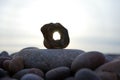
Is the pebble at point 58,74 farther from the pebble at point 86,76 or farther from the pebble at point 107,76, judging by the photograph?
the pebble at point 86,76

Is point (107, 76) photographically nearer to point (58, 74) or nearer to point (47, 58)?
point (58, 74)

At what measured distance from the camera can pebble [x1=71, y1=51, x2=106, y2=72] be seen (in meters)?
7.93

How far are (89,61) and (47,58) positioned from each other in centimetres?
170

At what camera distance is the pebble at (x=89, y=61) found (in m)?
7.93

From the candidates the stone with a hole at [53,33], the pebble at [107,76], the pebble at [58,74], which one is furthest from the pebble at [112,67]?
the stone with a hole at [53,33]

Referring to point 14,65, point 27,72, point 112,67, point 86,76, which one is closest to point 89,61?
point 112,67

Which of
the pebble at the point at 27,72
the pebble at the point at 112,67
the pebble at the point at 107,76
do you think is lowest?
the pebble at the point at 27,72

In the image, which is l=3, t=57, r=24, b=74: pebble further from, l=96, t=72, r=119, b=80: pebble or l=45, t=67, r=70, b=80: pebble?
l=96, t=72, r=119, b=80: pebble

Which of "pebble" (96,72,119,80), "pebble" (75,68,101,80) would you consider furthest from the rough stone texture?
"pebble" (75,68,101,80)

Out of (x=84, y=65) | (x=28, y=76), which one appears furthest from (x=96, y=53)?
(x=28, y=76)

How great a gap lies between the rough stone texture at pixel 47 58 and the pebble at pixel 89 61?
121 cm

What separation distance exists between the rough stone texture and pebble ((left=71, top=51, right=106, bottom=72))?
121 cm

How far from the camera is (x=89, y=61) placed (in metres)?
7.97

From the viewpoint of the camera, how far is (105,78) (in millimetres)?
7117
